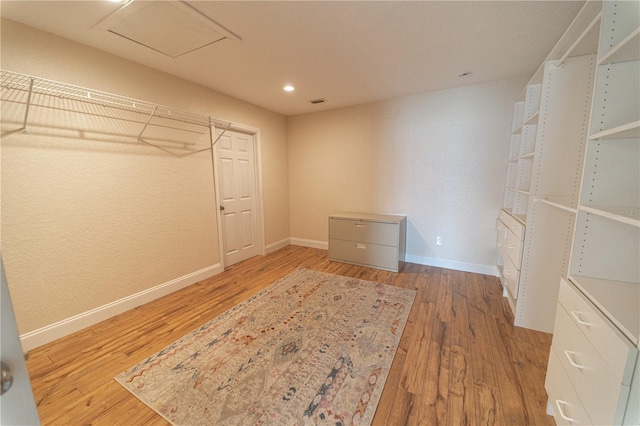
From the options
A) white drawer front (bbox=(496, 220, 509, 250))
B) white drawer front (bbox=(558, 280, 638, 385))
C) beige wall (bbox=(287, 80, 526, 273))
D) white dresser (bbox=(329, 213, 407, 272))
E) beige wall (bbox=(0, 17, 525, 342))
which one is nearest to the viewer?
white drawer front (bbox=(558, 280, 638, 385))

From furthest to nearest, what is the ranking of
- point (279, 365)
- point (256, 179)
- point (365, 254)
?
point (256, 179) < point (365, 254) < point (279, 365)

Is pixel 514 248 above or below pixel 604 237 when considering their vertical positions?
below

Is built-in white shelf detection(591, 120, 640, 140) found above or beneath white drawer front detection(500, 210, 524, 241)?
above

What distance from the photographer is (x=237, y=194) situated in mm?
3678

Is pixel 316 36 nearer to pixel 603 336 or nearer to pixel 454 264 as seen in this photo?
pixel 603 336

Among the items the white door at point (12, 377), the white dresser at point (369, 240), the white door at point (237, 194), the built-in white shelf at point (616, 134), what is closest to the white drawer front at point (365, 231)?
the white dresser at point (369, 240)

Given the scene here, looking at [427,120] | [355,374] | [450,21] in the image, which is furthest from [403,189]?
[355,374]

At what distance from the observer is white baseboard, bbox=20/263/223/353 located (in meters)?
1.91

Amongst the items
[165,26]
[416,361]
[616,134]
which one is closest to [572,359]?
[416,361]

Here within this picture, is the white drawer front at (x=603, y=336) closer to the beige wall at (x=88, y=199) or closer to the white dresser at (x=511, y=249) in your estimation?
the white dresser at (x=511, y=249)

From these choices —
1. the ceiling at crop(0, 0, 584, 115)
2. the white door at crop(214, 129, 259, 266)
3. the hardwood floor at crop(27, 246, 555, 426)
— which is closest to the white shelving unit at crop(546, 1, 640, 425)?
the hardwood floor at crop(27, 246, 555, 426)

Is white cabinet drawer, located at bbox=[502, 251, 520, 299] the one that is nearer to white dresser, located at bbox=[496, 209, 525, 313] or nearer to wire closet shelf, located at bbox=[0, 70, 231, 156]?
white dresser, located at bbox=[496, 209, 525, 313]

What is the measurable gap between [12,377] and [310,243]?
13.7 feet

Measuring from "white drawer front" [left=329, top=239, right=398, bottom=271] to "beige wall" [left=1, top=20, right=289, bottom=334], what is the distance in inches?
74.6
